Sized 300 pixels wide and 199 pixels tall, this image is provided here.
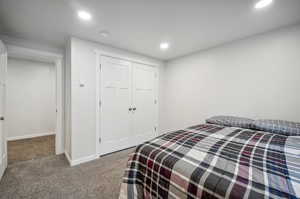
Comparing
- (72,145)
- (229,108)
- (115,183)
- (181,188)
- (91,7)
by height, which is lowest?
(115,183)

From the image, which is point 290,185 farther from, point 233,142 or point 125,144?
point 125,144

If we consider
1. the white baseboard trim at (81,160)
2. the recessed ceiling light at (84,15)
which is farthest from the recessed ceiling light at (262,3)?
the white baseboard trim at (81,160)

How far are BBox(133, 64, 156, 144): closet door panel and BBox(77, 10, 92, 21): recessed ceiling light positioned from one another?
1.47 metres

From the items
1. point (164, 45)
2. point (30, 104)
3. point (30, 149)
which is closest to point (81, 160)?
point (30, 149)

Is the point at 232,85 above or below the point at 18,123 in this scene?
above

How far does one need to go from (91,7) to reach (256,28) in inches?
97.4

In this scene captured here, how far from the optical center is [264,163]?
91 centimetres

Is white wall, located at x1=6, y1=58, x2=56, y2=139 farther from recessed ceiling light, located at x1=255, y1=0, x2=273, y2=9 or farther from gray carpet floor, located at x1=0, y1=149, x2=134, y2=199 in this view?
recessed ceiling light, located at x1=255, y1=0, x2=273, y2=9

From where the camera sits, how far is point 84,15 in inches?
66.9

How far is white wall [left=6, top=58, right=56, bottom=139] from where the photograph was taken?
3539 millimetres

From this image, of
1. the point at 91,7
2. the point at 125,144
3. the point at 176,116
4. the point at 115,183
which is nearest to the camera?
the point at 91,7


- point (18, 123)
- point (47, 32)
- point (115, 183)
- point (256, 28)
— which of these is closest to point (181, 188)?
point (115, 183)

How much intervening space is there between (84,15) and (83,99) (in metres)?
1.37

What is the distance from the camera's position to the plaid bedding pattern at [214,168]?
69 centimetres
